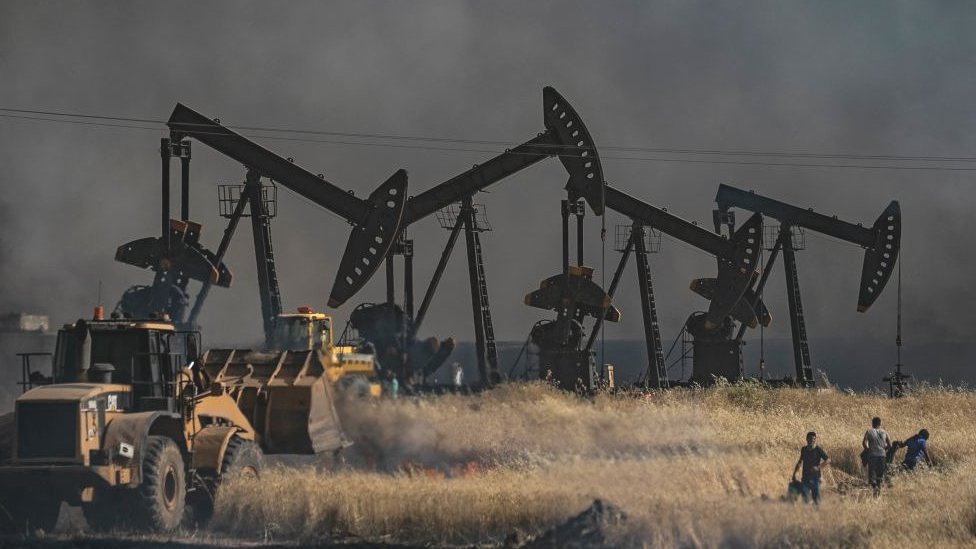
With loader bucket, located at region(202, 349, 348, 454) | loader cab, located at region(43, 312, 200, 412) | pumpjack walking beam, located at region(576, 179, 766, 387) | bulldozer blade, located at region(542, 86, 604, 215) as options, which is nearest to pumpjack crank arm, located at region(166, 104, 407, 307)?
bulldozer blade, located at region(542, 86, 604, 215)

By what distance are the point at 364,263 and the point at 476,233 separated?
689cm

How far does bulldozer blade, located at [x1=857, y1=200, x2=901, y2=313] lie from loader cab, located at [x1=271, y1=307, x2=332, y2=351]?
105 feet

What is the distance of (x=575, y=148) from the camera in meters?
47.4

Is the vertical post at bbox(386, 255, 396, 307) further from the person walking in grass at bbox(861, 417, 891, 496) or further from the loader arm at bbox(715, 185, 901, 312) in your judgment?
the person walking in grass at bbox(861, 417, 891, 496)

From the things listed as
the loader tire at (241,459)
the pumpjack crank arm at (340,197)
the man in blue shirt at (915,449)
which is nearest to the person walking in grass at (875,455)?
the man in blue shirt at (915,449)

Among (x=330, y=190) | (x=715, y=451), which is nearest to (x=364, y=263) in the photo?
(x=330, y=190)

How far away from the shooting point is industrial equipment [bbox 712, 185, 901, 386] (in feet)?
188

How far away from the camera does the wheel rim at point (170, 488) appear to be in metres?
18.5

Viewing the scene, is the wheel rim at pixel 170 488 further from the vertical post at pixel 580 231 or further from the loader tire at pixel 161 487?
the vertical post at pixel 580 231

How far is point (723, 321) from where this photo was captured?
5856cm

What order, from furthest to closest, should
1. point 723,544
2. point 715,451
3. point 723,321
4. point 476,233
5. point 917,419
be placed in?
point 723,321 < point 476,233 < point 917,419 < point 715,451 < point 723,544

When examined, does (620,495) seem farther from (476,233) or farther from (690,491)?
(476,233)

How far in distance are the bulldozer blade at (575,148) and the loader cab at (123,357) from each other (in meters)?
29.5

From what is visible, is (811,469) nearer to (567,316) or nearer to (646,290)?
(567,316)
